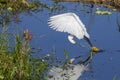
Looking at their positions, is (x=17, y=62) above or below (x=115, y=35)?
above

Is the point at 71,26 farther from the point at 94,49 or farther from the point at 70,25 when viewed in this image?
the point at 94,49

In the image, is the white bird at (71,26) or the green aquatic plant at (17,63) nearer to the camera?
the green aquatic plant at (17,63)

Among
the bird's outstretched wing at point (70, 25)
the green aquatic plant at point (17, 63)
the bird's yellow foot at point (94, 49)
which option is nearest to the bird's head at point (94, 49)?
the bird's yellow foot at point (94, 49)

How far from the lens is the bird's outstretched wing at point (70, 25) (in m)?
4.88

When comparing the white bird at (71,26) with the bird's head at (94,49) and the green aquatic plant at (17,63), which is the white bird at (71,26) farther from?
the green aquatic plant at (17,63)

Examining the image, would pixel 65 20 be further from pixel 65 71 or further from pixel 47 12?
pixel 47 12

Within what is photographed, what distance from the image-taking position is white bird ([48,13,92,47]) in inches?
192

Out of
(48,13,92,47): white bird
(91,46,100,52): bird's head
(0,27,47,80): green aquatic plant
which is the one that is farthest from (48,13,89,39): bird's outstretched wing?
(0,27,47,80): green aquatic plant

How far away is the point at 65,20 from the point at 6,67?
1.39 m

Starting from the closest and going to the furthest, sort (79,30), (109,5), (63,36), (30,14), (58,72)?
(58,72), (79,30), (63,36), (30,14), (109,5)

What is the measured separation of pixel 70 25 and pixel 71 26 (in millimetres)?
16

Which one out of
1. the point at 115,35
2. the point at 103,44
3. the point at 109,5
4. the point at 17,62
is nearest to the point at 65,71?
the point at 17,62

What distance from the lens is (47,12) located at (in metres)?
6.36

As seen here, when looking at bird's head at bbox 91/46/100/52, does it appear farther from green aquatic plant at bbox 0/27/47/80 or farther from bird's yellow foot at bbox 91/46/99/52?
green aquatic plant at bbox 0/27/47/80
